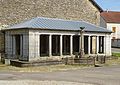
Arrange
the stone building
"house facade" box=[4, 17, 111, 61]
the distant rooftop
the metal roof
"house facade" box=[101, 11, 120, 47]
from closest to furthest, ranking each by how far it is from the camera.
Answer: "house facade" box=[4, 17, 111, 61]
the metal roof
the stone building
"house facade" box=[101, 11, 120, 47]
the distant rooftop

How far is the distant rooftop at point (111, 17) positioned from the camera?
78.7 m

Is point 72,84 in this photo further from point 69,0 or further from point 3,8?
point 69,0

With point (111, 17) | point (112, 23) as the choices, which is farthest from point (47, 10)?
point (111, 17)

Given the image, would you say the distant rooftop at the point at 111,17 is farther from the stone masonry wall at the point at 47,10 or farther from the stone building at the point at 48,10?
the stone masonry wall at the point at 47,10

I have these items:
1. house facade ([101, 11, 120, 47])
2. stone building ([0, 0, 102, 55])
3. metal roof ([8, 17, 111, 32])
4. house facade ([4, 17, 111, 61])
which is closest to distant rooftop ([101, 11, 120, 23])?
house facade ([101, 11, 120, 47])

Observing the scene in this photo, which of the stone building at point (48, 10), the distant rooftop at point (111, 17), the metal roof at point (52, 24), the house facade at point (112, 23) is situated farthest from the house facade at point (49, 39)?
the distant rooftop at point (111, 17)

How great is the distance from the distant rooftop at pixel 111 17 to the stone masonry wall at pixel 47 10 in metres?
37.6

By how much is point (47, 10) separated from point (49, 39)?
21.4 feet

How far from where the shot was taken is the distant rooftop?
3098 inches

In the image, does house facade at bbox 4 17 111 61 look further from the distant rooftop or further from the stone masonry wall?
the distant rooftop

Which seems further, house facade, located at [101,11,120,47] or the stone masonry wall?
house facade, located at [101,11,120,47]

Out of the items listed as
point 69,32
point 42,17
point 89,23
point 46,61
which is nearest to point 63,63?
point 46,61

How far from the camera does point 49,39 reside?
31.9 metres

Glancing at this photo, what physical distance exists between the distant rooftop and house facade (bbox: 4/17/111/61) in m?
40.4
